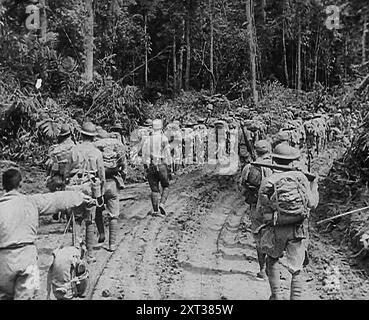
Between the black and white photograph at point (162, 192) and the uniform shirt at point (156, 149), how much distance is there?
20 mm

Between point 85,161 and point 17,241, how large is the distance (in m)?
3.42

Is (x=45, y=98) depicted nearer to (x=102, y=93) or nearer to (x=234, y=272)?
(x=102, y=93)

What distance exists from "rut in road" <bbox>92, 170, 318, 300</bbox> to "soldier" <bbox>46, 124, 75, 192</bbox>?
1.36 metres

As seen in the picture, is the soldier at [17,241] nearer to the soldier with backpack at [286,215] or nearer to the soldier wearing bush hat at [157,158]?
the soldier with backpack at [286,215]

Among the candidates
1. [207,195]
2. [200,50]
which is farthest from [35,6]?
[200,50]

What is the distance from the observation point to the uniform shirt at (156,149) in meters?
10.8

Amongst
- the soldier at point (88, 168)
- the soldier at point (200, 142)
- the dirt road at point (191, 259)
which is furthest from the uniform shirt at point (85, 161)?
the soldier at point (200, 142)

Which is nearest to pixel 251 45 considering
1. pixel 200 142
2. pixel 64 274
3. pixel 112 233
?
pixel 200 142

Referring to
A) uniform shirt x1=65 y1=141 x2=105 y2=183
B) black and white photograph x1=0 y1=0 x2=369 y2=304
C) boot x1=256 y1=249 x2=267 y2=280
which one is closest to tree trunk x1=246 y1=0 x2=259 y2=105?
black and white photograph x1=0 y1=0 x2=369 y2=304

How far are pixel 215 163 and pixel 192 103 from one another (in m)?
14.4

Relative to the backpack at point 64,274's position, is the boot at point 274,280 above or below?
below
